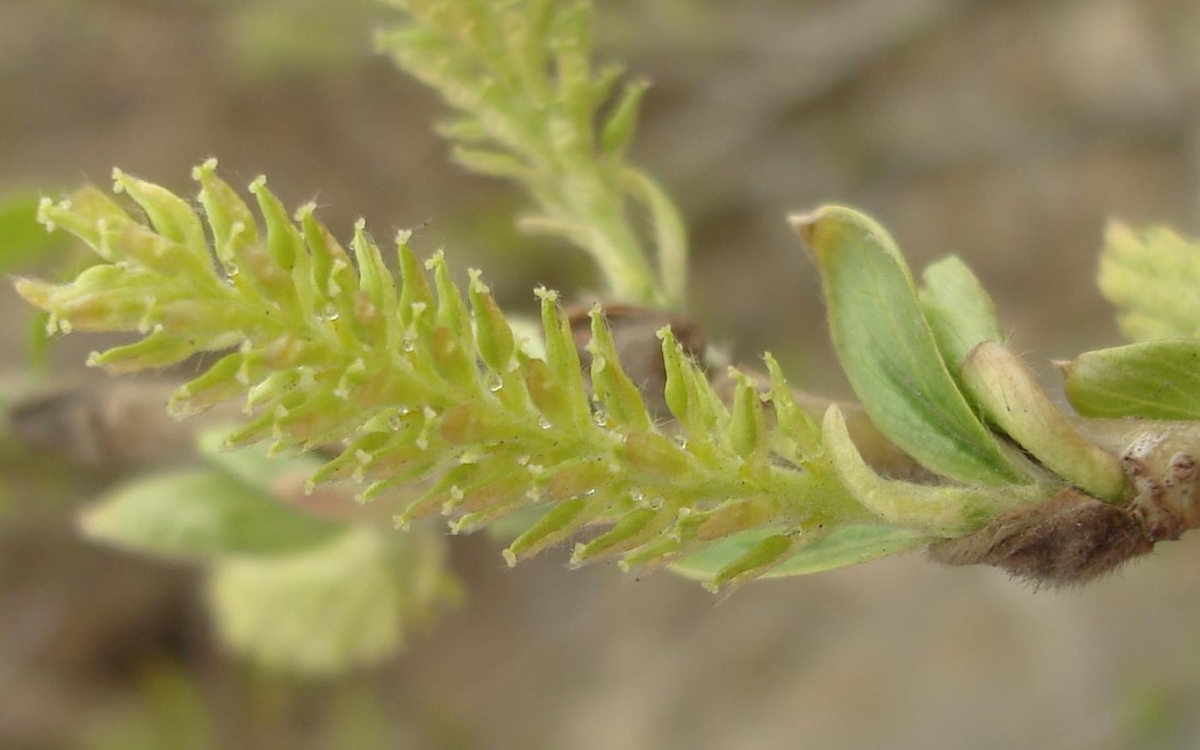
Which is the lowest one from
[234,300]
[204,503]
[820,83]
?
[234,300]

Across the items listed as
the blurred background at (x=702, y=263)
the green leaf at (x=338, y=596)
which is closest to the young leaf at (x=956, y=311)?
the green leaf at (x=338, y=596)

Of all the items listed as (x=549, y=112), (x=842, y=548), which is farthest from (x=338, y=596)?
(x=842, y=548)

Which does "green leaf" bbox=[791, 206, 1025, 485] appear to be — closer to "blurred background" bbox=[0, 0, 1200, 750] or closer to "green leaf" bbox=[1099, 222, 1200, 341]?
"green leaf" bbox=[1099, 222, 1200, 341]

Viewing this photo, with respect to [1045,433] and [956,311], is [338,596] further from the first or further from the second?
[1045,433]

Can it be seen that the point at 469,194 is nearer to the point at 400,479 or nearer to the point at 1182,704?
the point at 1182,704

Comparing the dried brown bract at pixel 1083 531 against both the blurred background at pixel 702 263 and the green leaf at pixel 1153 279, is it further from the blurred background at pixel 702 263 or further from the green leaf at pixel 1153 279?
the blurred background at pixel 702 263

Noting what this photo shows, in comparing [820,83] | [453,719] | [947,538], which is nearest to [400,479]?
[947,538]

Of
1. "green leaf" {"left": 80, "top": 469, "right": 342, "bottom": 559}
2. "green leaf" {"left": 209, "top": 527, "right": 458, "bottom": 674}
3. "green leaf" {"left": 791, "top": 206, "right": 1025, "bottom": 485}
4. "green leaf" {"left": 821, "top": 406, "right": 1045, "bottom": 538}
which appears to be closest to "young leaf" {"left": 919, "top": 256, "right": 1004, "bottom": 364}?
"green leaf" {"left": 791, "top": 206, "right": 1025, "bottom": 485}
